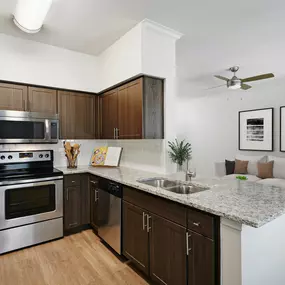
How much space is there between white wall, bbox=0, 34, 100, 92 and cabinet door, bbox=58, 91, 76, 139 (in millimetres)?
151

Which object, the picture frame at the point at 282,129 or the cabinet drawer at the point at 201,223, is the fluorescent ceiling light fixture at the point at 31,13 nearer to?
the cabinet drawer at the point at 201,223

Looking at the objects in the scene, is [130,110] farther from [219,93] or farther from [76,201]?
[219,93]

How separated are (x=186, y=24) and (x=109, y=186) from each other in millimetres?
2089

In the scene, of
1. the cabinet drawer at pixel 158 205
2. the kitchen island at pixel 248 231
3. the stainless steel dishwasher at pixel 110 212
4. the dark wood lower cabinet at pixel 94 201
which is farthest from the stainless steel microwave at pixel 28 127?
the kitchen island at pixel 248 231

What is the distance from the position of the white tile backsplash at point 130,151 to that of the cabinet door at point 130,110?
0.39 meters

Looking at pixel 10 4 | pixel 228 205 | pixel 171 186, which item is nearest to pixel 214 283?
pixel 228 205

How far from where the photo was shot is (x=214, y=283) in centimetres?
135

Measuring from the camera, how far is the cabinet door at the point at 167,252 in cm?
158

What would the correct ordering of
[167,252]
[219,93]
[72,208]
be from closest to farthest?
1. [167,252]
2. [72,208]
3. [219,93]

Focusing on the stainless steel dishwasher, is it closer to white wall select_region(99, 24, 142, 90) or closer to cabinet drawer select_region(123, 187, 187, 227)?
cabinet drawer select_region(123, 187, 187, 227)

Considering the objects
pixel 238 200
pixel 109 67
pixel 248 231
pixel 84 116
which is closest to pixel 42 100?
pixel 84 116

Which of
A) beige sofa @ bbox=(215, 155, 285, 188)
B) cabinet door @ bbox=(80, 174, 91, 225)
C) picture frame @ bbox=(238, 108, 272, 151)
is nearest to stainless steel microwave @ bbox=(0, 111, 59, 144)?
cabinet door @ bbox=(80, 174, 91, 225)

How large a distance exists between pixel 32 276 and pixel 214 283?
1.76 m

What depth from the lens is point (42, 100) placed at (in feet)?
10.0
